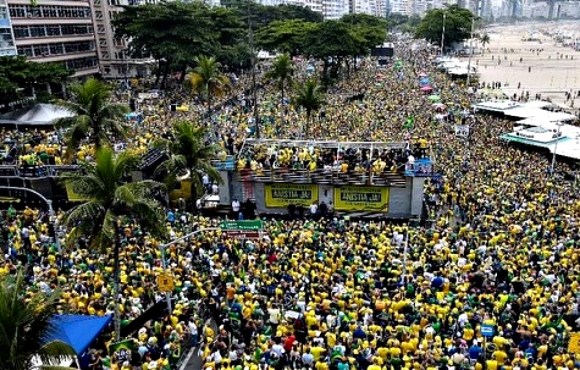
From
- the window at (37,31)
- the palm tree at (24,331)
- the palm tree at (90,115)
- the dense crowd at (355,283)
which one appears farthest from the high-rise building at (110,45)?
the palm tree at (24,331)

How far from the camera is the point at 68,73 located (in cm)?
4862

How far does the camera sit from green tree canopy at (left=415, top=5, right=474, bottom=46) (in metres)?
98.9

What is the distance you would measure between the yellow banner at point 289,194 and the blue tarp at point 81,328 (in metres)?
12.8

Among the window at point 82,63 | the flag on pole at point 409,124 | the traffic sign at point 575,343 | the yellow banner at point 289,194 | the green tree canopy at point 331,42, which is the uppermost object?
the green tree canopy at point 331,42

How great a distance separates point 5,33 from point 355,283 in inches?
1898

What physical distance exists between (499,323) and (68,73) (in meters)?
44.6

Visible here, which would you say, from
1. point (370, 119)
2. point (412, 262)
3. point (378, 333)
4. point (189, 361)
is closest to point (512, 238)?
point (412, 262)

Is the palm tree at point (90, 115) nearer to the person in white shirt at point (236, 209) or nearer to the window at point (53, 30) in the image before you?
the person in white shirt at point (236, 209)

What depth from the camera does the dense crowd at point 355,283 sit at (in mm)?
13930

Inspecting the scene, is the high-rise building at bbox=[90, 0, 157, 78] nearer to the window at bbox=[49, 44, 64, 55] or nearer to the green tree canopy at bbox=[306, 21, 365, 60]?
the window at bbox=[49, 44, 64, 55]

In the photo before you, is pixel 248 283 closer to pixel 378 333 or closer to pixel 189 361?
pixel 189 361

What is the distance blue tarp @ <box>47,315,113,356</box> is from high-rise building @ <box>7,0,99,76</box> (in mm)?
47055

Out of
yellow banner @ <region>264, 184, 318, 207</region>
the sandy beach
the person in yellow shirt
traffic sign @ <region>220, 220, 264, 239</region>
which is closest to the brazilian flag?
the person in yellow shirt

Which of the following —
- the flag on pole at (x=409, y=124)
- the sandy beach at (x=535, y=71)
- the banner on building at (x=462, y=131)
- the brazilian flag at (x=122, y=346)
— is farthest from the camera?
the sandy beach at (x=535, y=71)
